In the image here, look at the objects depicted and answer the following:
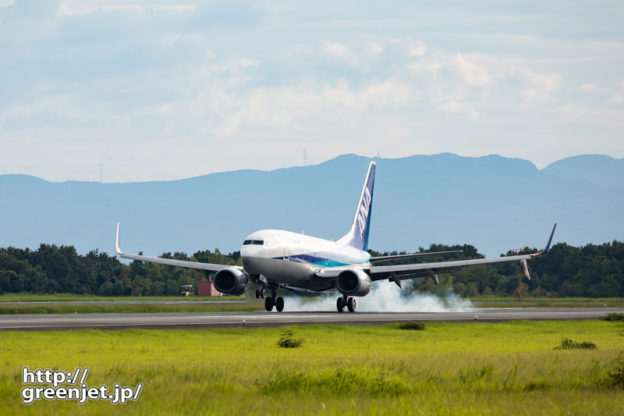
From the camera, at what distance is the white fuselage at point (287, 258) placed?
57.2m

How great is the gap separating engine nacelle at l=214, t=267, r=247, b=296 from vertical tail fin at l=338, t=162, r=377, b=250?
1601cm

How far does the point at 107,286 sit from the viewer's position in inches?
4988

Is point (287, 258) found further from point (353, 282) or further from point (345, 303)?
point (345, 303)

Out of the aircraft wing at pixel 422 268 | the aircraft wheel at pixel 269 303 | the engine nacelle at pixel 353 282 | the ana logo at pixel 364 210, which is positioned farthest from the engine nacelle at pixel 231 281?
the ana logo at pixel 364 210

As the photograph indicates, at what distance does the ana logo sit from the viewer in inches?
3049

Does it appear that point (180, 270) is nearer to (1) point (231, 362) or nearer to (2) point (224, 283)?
(2) point (224, 283)

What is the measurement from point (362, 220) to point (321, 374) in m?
59.4

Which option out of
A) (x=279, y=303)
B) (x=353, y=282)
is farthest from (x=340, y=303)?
(x=279, y=303)

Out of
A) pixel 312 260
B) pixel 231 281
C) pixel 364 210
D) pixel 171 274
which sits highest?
pixel 364 210

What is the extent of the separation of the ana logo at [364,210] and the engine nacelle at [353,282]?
53.8ft

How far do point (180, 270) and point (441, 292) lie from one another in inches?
2534

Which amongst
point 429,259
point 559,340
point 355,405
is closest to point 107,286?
point 429,259

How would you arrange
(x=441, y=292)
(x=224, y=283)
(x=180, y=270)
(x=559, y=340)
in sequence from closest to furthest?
(x=559, y=340) → (x=224, y=283) → (x=441, y=292) → (x=180, y=270)

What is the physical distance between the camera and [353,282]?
6041 centimetres
